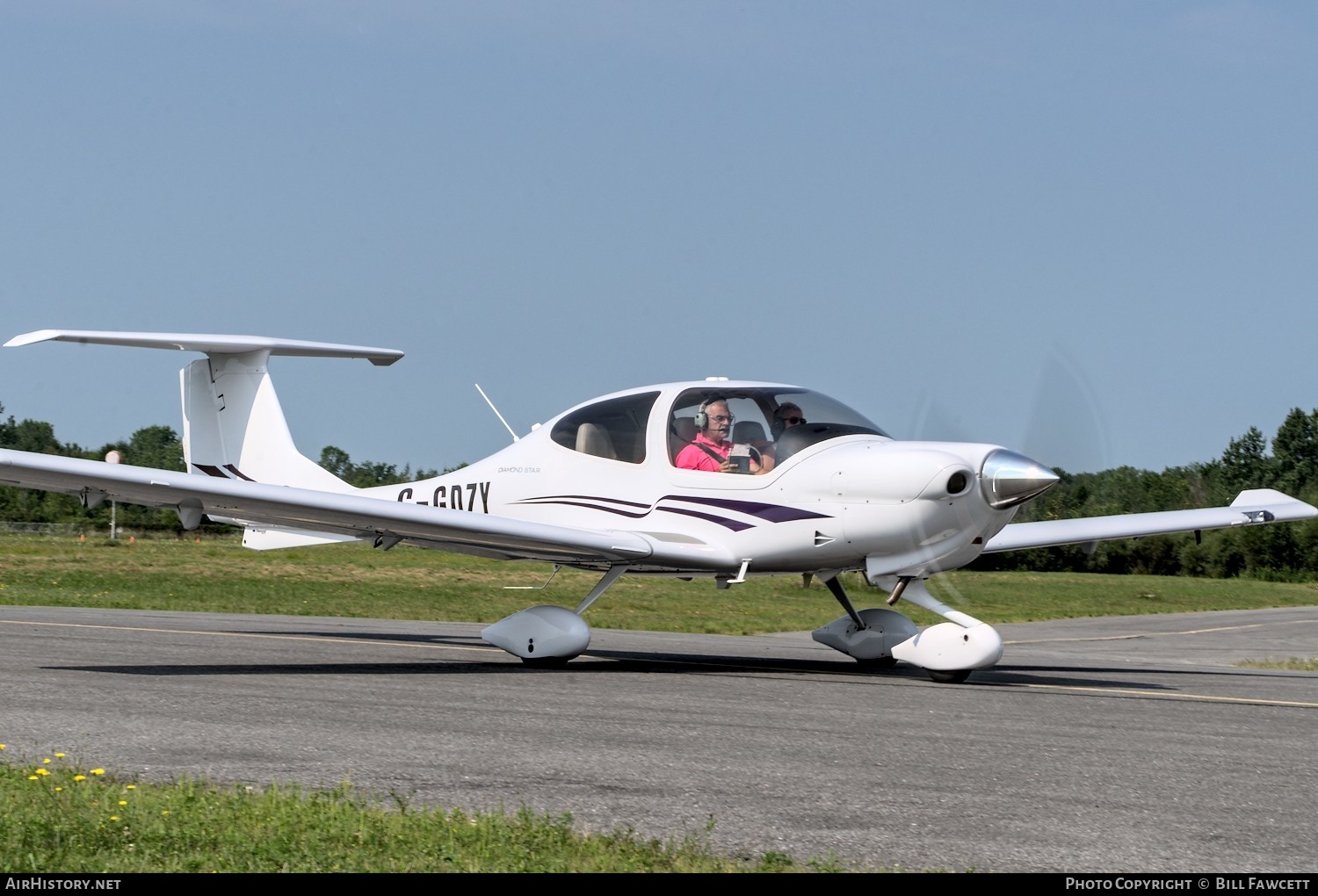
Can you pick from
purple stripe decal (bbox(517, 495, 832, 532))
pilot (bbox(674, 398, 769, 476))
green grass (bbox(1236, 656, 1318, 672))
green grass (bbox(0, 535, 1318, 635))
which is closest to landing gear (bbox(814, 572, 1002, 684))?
purple stripe decal (bbox(517, 495, 832, 532))

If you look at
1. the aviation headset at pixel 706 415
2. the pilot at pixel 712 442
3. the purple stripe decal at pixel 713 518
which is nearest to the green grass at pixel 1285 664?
the purple stripe decal at pixel 713 518

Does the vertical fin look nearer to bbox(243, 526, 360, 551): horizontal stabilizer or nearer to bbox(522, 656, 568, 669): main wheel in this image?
bbox(243, 526, 360, 551): horizontal stabilizer

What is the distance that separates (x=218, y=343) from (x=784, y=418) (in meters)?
6.98

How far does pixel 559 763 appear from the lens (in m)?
6.89

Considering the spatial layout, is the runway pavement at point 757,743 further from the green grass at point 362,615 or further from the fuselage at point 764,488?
the fuselage at point 764,488

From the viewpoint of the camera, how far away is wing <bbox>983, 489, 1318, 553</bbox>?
577 inches

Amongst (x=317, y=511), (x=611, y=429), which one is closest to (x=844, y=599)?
(x=611, y=429)

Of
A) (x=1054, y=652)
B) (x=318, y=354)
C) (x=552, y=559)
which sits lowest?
(x=1054, y=652)

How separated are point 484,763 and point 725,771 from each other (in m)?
1.17

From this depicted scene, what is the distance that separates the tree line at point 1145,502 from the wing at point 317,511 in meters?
2.51

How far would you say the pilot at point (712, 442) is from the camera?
12789 mm
